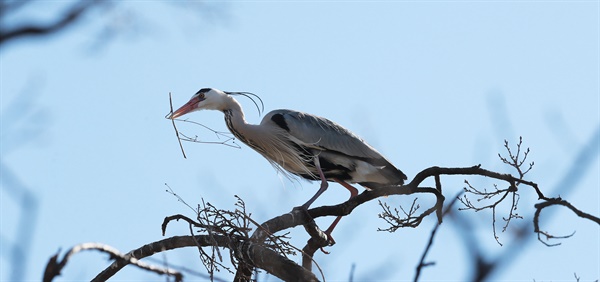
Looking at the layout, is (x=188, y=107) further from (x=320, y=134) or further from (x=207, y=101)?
(x=320, y=134)

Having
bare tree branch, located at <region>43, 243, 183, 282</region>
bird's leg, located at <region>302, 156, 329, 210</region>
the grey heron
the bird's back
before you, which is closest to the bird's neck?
the grey heron

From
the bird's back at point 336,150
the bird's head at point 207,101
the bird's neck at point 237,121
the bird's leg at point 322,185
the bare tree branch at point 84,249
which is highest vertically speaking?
the bird's head at point 207,101

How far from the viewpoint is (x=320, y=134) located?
25.7 ft

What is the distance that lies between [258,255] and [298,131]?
10.5ft

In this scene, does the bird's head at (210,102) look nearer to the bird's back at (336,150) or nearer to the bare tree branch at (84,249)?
the bird's back at (336,150)

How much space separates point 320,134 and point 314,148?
6.4 inches

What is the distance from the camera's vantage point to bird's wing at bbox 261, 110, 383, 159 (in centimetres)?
775

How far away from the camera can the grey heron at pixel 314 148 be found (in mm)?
7582

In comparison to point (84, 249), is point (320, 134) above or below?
above

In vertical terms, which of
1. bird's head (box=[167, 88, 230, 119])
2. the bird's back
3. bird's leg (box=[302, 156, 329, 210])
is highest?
bird's head (box=[167, 88, 230, 119])

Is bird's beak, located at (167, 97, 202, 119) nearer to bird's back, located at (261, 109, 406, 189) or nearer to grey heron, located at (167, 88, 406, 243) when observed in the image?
grey heron, located at (167, 88, 406, 243)

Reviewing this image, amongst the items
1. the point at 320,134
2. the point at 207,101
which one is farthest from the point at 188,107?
the point at 320,134

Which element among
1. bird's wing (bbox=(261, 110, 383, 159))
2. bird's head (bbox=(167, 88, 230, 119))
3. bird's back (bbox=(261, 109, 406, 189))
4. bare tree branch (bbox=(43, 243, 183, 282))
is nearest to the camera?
bare tree branch (bbox=(43, 243, 183, 282))

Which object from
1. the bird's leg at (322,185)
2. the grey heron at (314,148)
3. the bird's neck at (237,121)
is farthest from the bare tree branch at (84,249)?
the bird's neck at (237,121)
